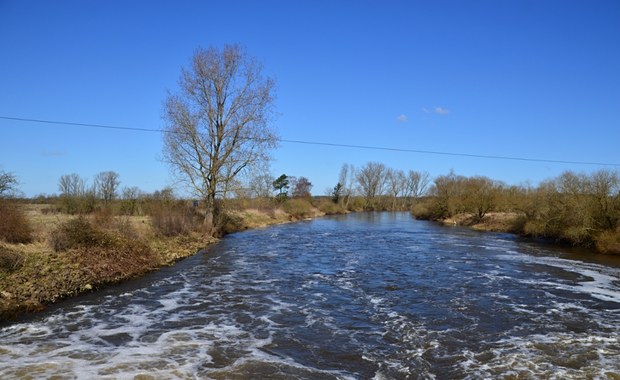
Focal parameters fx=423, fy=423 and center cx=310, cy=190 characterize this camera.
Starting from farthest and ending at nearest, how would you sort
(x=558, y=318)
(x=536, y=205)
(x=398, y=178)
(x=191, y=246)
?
(x=398, y=178) → (x=536, y=205) → (x=191, y=246) → (x=558, y=318)

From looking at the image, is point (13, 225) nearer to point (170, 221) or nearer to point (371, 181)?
point (170, 221)

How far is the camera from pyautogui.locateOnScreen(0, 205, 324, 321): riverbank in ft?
38.0

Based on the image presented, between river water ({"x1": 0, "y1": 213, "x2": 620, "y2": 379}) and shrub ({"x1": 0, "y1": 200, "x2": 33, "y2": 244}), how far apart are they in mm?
4250

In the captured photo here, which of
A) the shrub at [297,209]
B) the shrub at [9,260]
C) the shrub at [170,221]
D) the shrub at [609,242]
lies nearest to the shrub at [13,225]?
the shrub at [9,260]

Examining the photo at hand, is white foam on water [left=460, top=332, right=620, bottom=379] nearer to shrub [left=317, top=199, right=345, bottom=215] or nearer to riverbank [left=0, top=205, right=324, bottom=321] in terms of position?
riverbank [left=0, top=205, right=324, bottom=321]

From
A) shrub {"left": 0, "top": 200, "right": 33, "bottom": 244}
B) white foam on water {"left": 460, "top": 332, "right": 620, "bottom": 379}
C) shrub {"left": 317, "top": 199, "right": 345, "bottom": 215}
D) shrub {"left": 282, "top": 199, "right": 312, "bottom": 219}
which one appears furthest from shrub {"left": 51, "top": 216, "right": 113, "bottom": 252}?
shrub {"left": 317, "top": 199, "right": 345, "bottom": 215}

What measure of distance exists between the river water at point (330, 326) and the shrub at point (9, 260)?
7.16ft

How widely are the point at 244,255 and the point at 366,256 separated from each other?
6559 mm

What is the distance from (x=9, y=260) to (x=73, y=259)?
88.6 inches

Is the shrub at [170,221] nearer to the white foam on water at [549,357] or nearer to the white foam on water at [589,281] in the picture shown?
the white foam on water at [589,281]

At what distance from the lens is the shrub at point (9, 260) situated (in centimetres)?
1227

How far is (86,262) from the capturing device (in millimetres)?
14664

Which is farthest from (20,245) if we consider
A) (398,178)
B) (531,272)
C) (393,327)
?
(398,178)

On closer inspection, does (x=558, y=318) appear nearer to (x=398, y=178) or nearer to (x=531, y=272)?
(x=531, y=272)
